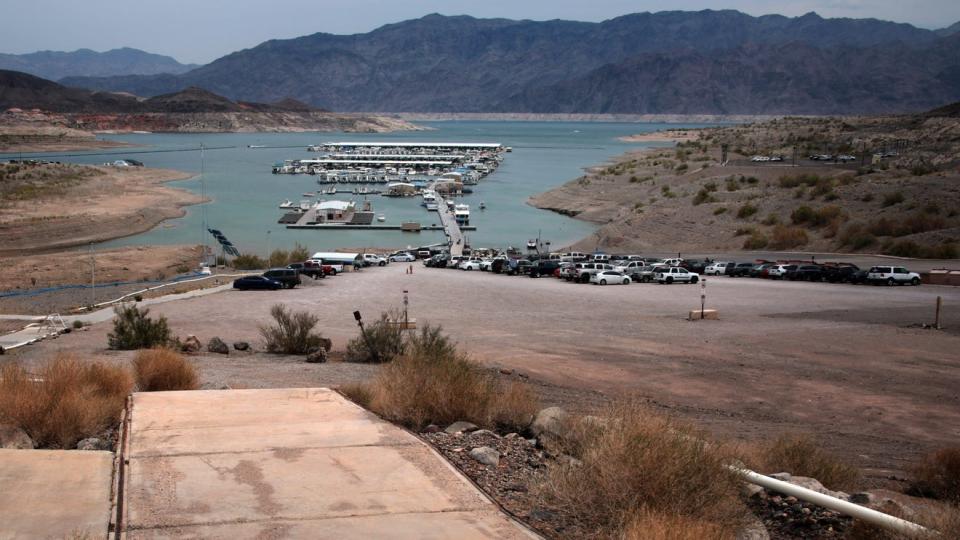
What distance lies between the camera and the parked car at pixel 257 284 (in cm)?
3509

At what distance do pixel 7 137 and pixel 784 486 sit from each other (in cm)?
17608

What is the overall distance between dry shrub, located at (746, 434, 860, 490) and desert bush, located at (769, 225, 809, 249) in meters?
45.6

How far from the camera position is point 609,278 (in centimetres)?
3872

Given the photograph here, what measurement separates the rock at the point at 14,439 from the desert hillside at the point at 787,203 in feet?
147

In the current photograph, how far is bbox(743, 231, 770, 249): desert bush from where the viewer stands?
5503 cm

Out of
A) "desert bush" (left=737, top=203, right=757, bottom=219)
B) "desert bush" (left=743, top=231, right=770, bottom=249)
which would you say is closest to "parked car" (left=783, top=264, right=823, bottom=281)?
"desert bush" (left=743, top=231, right=770, bottom=249)

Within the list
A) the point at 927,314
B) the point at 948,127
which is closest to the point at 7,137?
the point at 948,127

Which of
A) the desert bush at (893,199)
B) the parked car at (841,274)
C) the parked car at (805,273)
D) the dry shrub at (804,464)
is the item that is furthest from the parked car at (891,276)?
the dry shrub at (804,464)

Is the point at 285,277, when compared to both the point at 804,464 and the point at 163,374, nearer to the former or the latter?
the point at 163,374

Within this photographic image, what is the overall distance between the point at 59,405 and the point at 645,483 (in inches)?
248

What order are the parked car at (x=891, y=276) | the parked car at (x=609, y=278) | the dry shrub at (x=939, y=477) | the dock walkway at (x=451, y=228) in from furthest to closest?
the dock walkway at (x=451, y=228), the parked car at (x=609, y=278), the parked car at (x=891, y=276), the dry shrub at (x=939, y=477)

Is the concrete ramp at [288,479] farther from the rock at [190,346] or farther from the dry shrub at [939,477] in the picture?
the rock at [190,346]

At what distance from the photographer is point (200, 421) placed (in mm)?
10453

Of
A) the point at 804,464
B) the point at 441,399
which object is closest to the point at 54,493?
the point at 441,399
